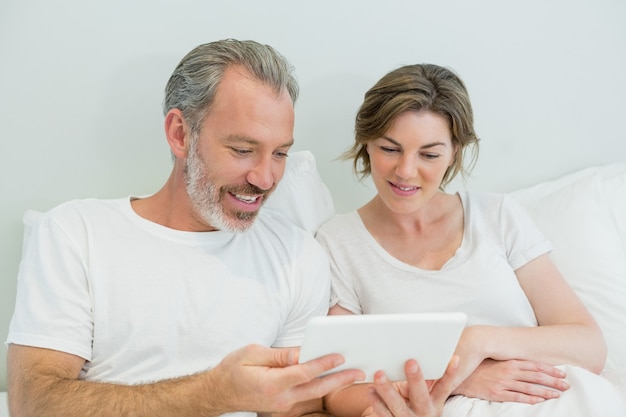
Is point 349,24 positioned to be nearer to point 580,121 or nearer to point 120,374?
point 580,121

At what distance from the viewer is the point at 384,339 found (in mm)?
1138

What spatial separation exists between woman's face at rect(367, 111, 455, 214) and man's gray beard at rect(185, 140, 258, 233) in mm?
337

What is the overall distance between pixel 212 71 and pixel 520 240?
0.82 metres

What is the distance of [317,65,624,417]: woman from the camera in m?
→ 1.49

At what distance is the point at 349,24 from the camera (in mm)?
1995

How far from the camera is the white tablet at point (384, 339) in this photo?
3.56ft

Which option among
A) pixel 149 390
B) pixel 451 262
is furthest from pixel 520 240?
pixel 149 390

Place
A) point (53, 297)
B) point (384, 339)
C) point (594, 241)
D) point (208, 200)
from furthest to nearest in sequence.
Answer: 1. point (594, 241)
2. point (208, 200)
3. point (53, 297)
4. point (384, 339)

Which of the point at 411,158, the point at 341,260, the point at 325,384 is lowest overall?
the point at 325,384

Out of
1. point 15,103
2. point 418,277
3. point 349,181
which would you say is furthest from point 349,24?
point 15,103

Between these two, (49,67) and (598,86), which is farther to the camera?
(598,86)

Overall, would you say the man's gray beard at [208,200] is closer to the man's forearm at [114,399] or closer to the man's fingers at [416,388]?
the man's forearm at [114,399]

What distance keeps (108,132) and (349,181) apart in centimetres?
68

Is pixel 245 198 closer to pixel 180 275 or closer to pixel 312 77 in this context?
pixel 180 275
